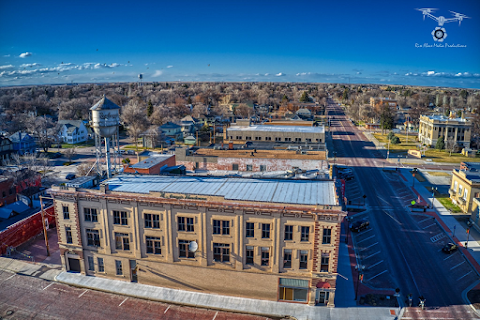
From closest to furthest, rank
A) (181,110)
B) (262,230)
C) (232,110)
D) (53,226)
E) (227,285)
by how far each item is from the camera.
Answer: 1. (262,230)
2. (227,285)
3. (53,226)
4. (181,110)
5. (232,110)

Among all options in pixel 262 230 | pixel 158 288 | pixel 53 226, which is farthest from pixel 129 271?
pixel 53 226

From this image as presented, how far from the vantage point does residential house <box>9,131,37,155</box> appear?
86794 millimetres

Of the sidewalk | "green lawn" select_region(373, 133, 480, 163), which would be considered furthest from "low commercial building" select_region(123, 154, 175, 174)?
"green lawn" select_region(373, 133, 480, 163)

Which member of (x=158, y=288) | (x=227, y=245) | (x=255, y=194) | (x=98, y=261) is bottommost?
(x=158, y=288)

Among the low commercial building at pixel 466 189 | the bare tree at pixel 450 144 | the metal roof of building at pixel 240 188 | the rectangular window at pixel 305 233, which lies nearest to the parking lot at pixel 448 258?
the low commercial building at pixel 466 189

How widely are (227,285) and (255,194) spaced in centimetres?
833

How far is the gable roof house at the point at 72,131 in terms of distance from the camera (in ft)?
343

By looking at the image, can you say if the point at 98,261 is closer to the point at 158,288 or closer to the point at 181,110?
the point at 158,288

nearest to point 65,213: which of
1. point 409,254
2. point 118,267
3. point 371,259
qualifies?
point 118,267

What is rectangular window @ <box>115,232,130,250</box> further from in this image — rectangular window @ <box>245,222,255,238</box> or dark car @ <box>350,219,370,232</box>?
dark car @ <box>350,219,370,232</box>

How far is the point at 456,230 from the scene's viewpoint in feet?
142

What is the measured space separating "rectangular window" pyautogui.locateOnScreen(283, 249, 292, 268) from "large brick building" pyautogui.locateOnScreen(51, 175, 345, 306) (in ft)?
0.27

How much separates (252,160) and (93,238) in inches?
1142

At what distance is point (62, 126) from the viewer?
10544 centimetres
